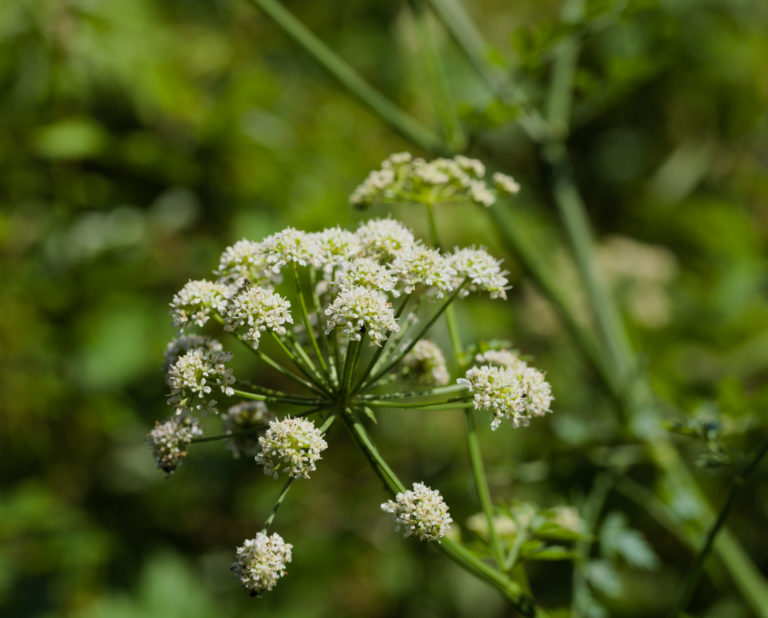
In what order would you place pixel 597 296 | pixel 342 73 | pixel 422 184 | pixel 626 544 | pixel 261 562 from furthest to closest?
pixel 597 296, pixel 342 73, pixel 626 544, pixel 422 184, pixel 261 562

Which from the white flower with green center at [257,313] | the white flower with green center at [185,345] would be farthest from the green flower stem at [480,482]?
the white flower with green center at [185,345]

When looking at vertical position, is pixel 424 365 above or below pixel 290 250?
below

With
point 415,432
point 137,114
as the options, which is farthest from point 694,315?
point 137,114

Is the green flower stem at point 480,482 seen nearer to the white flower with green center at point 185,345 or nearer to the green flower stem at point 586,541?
the green flower stem at point 586,541

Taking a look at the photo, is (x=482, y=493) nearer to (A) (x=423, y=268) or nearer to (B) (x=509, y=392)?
(B) (x=509, y=392)

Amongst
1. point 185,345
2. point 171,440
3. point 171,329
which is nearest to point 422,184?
point 185,345

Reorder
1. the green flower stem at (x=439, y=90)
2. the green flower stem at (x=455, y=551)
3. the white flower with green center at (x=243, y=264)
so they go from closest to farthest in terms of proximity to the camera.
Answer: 1. the green flower stem at (x=455, y=551)
2. the white flower with green center at (x=243, y=264)
3. the green flower stem at (x=439, y=90)
